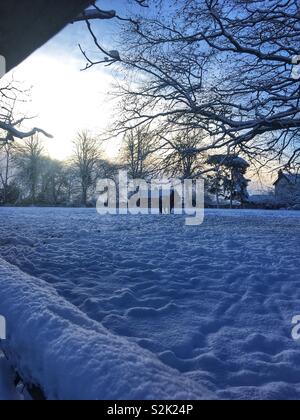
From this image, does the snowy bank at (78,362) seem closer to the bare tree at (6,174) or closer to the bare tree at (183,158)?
the bare tree at (183,158)

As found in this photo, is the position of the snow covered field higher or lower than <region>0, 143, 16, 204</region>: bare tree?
lower

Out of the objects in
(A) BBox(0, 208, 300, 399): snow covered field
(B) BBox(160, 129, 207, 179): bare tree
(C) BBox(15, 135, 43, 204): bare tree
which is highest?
(C) BBox(15, 135, 43, 204): bare tree

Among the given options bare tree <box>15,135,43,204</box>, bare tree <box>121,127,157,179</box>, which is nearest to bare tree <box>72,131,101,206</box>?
bare tree <box>15,135,43,204</box>

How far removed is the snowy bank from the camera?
1.54 meters

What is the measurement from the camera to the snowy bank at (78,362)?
5.04 ft

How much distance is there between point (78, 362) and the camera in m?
1.71

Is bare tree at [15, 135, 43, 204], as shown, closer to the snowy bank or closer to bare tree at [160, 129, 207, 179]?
bare tree at [160, 129, 207, 179]

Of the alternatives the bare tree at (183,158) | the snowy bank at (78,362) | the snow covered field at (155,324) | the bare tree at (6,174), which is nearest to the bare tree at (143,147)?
the bare tree at (183,158)

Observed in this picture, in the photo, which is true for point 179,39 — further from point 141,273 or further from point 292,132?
point 141,273

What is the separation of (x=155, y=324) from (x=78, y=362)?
124 cm

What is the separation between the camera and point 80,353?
5.87 ft

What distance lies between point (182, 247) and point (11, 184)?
149 feet

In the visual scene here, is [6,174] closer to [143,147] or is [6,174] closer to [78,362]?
[143,147]

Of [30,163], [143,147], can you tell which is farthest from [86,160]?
[143,147]
